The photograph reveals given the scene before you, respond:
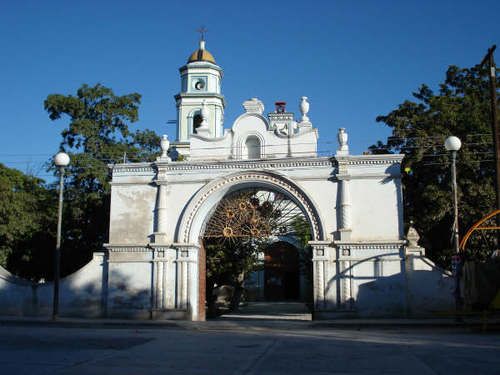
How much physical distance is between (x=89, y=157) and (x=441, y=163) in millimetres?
14742

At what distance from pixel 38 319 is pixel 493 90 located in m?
15.6

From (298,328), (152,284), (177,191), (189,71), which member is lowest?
(298,328)

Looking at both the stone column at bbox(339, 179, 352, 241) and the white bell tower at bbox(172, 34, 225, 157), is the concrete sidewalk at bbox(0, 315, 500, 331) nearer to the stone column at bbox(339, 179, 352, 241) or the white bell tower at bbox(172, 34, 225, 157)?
the stone column at bbox(339, 179, 352, 241)

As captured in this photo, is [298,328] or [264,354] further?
[298,328]

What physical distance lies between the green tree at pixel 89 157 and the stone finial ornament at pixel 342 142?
10.6m

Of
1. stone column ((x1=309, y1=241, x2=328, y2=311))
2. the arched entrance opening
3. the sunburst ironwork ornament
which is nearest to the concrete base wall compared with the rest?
stone column ((x1=309, y1=241, x2=328, y2=311))

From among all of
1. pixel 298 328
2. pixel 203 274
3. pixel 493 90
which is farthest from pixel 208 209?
pixel 493 90

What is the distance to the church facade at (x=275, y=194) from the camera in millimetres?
17594

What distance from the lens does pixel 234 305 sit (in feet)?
93.1

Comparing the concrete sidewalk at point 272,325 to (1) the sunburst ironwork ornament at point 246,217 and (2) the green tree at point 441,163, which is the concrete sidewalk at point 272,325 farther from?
(2) the green tree at point 441,163

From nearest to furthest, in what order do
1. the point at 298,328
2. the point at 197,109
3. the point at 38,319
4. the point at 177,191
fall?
the point at 298,328, the point at 38,319, the point at 177,191, the point at 197,109

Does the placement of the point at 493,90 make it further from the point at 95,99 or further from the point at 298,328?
the point at 95,99

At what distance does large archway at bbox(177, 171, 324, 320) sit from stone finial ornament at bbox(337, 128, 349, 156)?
1799 millimetres

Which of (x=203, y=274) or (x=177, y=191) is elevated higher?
(x=177, y=191)
